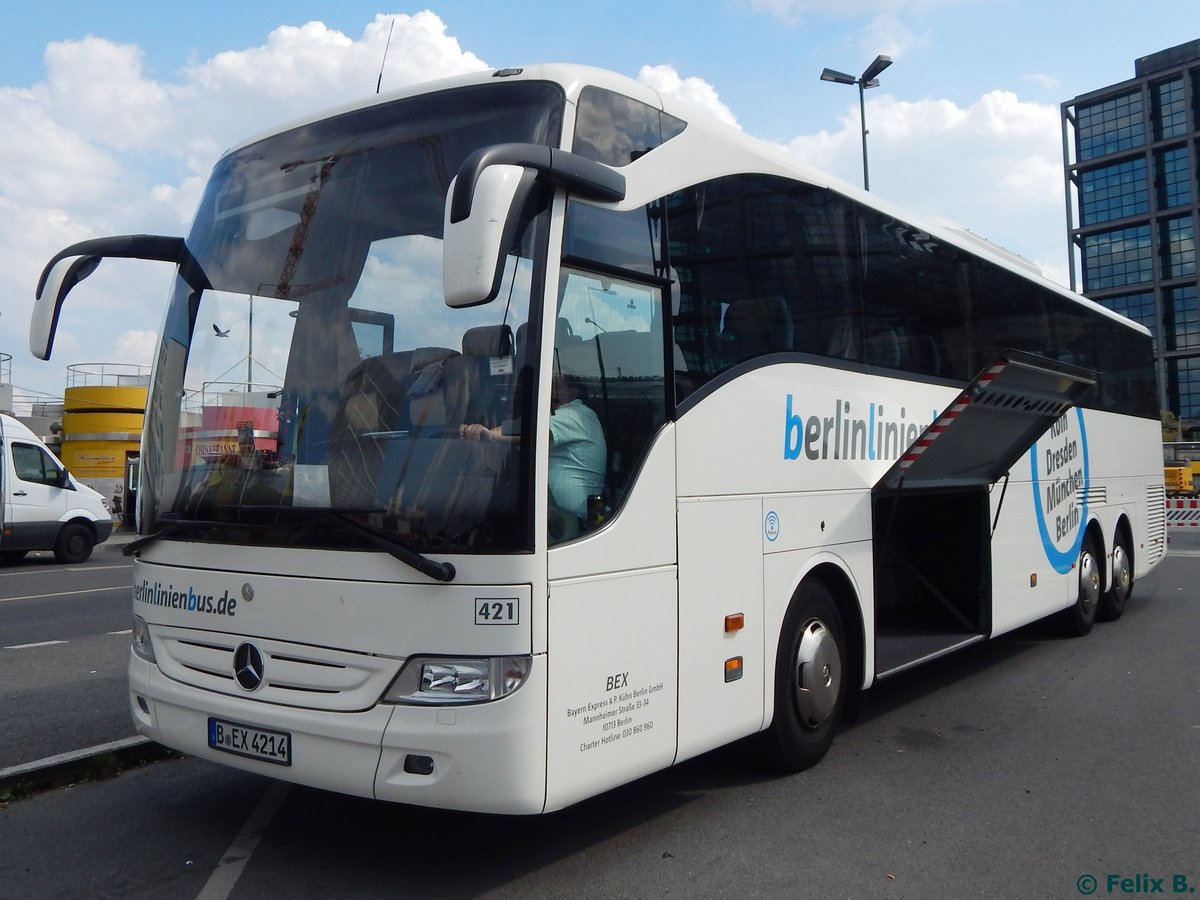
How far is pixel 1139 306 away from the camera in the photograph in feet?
263

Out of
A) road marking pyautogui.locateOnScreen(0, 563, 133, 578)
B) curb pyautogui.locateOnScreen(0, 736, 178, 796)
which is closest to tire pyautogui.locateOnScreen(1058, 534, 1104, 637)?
curb pyautogui.locateOnScreen(0, 736, 178, 796)

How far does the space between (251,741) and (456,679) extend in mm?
1042

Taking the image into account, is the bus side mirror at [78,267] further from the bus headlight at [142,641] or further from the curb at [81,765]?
the curb at [81,765]

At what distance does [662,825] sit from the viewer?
5.08 m

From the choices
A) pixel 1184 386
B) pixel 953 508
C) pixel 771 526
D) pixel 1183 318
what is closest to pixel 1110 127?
pixel 1183 318

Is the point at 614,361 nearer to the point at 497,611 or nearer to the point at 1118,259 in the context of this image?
the point at 497,611

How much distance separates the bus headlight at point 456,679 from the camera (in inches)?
157

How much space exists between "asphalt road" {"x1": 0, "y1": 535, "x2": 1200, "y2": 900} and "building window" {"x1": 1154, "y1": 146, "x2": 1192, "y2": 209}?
81.4 meters

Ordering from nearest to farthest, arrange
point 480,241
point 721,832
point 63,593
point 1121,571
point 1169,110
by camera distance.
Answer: point 480,241
point 721,832
point 1121,571
point 63,593
point 1169,110

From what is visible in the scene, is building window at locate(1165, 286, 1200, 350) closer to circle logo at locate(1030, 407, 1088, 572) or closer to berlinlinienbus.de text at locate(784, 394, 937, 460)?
circle logo at locate(1030, 407, 1088, 572)

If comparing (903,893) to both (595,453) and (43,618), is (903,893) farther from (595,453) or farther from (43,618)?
(43,618)

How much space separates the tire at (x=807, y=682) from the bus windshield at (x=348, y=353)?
2260 mm

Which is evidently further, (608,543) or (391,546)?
(608,543)

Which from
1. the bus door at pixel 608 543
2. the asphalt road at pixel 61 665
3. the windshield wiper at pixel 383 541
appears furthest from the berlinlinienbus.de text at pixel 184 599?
the asphalt road at pixel 61 665
